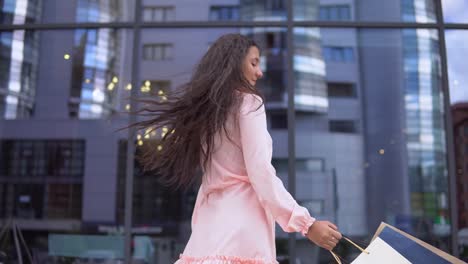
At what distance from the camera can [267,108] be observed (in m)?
6.36

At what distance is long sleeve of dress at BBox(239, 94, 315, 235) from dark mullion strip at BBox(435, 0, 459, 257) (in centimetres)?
434

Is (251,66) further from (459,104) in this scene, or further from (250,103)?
(459,104)

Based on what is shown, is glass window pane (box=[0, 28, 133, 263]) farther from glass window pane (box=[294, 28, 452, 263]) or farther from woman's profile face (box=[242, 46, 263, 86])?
woman's profile face (box=[242, 46, 263, 86])

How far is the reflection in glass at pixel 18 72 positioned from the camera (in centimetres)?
662

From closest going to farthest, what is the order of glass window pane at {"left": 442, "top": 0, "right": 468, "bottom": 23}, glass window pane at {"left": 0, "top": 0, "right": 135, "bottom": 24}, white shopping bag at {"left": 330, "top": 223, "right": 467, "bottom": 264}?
white shopping bag at {"left": 330, "top": 223, "right": 467, "bottom": 264} → glass window pane at {"left": 442, "top": 0, "right": 468, "bottom": 23} → glass window pane at {"left": 0, "top": 0, "right": 135, "bottom": 24}

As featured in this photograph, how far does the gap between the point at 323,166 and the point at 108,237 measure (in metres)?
2.27

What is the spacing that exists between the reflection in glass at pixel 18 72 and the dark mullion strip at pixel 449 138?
4.24 m

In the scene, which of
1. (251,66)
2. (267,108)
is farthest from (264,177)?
(267,108)

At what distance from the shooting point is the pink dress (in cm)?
223

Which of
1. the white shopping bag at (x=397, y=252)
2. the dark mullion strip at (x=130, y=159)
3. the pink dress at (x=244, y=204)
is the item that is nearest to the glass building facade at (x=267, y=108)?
the dark mullion strip at (x=130, y=159)

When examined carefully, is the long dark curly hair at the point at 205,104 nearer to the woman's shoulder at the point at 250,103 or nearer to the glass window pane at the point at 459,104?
the woman's shoulder at the point at 250,103

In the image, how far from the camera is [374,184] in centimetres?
627

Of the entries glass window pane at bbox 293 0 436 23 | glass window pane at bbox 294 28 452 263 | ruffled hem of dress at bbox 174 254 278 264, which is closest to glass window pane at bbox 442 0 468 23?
glass window pane at bbox 293 0 436 23

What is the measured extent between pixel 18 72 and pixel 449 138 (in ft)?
14.9
